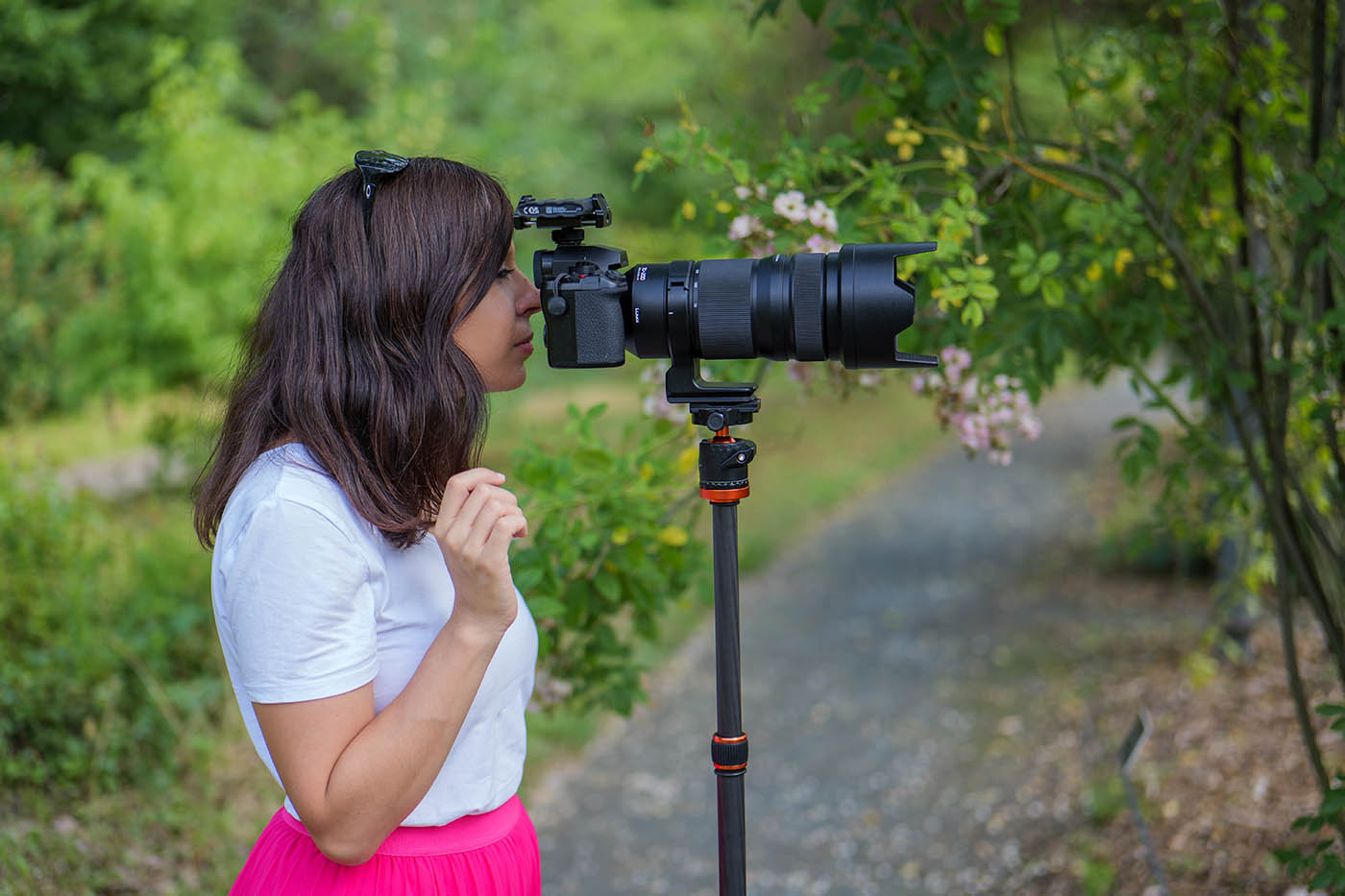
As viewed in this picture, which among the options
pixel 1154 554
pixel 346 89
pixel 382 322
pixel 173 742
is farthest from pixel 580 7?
pixel 382 322

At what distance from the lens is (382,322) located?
1384 mm

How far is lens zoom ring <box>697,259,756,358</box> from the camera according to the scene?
5.08 ft

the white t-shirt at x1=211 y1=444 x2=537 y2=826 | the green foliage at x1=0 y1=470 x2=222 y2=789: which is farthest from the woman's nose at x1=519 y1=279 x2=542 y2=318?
the green foliage at x1=0 y1=470 x2=222 y2=789

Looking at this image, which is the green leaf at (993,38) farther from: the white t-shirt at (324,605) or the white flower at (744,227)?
the white t-shirt at (324,605)

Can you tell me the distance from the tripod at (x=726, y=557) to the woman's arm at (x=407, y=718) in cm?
37

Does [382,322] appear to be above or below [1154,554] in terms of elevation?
above

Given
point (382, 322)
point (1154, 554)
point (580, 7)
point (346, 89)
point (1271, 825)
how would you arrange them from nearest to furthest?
point (382, 322)
point (1271, 825)
point (1154, 554)
point (346, 89)
point (580, 7)

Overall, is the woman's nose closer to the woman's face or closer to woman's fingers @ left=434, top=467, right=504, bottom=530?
the woman's face

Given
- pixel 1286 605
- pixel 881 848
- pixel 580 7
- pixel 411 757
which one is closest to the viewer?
pixel 411 757

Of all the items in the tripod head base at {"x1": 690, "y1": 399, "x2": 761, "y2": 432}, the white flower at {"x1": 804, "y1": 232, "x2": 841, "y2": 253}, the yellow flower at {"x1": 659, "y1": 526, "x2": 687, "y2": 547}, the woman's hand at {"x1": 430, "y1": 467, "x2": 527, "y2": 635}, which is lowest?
the yellow flower at {"x1": 659, "y1": 526, "x2": 687, "y2": 547}

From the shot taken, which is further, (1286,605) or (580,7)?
(580,7)

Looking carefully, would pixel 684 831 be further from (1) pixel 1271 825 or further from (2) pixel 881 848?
(1) pixel 1271 825

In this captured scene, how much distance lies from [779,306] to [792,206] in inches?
23.7

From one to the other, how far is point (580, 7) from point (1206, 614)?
13.0 m
